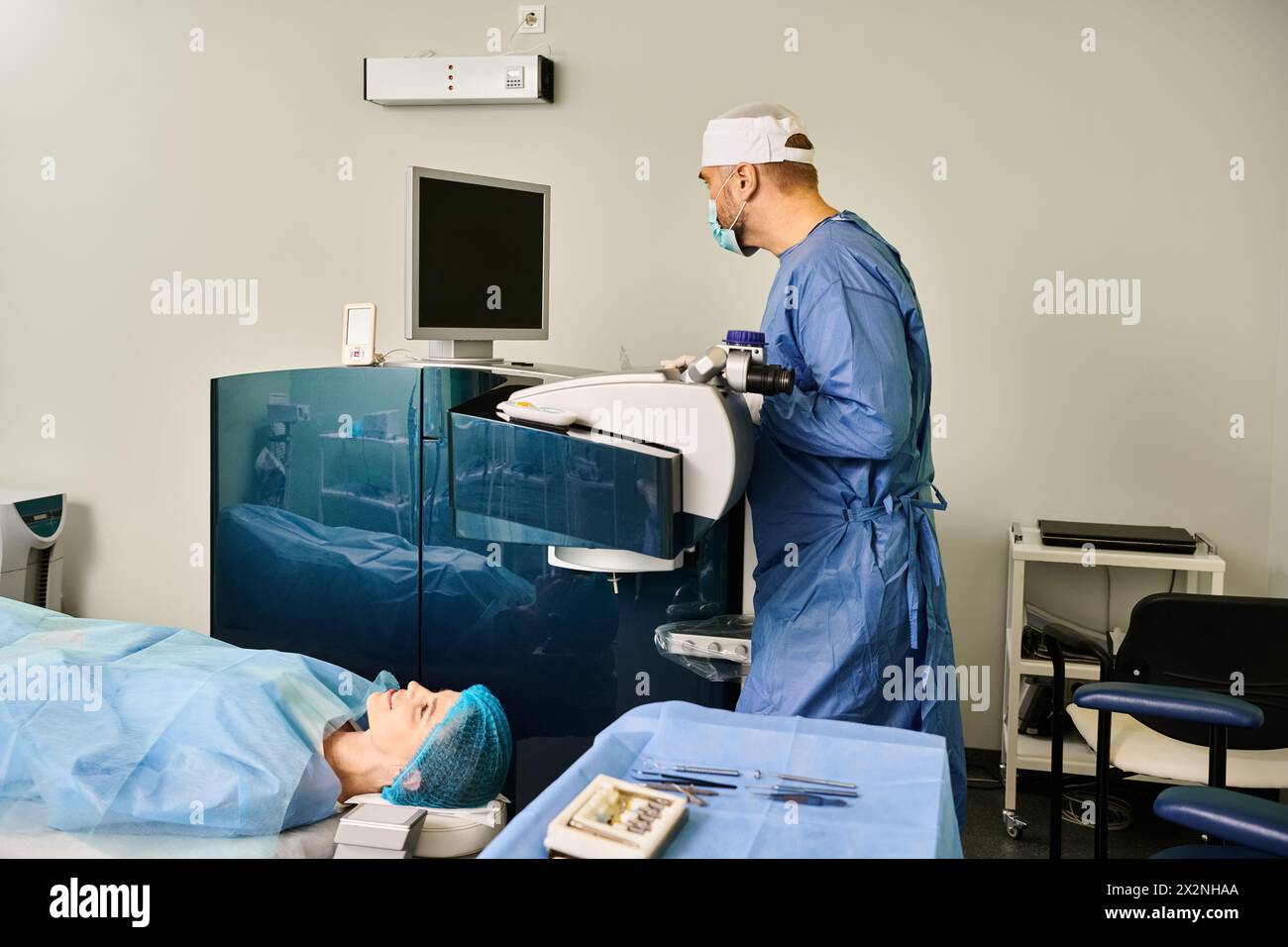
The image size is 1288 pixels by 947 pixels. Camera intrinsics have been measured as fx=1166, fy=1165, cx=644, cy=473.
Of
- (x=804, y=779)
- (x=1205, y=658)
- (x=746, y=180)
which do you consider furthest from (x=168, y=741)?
(x=1205, y=658)

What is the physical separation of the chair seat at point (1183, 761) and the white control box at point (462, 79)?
2398 millimetres

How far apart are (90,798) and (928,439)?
5.07ft

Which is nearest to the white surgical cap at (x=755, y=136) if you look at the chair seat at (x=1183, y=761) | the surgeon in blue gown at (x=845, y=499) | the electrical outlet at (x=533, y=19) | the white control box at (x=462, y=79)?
the surgeon in blue gown at (x=845, y=499)

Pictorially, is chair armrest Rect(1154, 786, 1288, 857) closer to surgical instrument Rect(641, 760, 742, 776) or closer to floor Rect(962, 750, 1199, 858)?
surgical instrument Rect(641, 760, 742, 776)

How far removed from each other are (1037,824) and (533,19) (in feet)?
9.19

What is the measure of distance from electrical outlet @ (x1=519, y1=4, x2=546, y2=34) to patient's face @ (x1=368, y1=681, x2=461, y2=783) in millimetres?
2343

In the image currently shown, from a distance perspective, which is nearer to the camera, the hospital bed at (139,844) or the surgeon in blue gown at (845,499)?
the hospital bed at (139,844)

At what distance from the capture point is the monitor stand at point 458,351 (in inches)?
110

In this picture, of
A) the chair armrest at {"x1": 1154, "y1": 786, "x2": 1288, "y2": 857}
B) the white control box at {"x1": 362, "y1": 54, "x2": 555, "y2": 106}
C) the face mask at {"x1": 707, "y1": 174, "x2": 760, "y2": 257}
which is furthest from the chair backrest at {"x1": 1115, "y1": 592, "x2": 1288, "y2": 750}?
the white control box at {"x1": 362, "y1": 54, "x2": 555, "y2": 106}

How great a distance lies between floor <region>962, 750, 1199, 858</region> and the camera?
9.79 feet

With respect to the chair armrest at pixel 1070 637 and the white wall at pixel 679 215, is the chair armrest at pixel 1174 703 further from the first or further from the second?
the white wall at pixel 679 215
